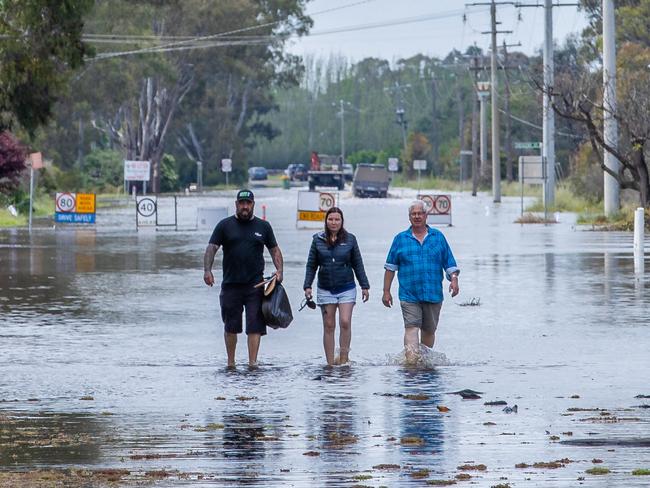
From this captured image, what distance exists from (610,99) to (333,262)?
33.3m

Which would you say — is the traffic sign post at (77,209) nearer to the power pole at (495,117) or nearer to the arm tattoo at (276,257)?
the power pole at (495,117)

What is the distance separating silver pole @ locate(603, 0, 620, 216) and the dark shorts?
3246 centimetres

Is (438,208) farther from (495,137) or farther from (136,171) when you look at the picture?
(495,137)

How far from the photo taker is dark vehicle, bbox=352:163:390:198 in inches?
3661

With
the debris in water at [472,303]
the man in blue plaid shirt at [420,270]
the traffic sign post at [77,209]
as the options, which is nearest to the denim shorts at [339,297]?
the man in blue plaid shirt at [420,270]

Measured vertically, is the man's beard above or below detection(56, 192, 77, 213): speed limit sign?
above

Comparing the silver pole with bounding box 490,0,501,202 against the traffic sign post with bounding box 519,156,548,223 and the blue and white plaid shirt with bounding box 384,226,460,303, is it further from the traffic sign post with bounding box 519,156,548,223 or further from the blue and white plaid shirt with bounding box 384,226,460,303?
the blue and white plaid shirt with bounding box 384,226,460,303

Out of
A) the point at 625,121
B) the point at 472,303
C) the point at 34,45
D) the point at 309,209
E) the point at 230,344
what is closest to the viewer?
the point at 230,344

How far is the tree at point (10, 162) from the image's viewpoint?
178 feet

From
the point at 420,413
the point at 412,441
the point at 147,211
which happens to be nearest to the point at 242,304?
the point at 420,413

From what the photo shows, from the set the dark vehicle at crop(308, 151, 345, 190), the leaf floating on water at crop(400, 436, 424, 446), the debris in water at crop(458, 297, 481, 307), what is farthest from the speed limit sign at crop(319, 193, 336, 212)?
the dark vehicle at crop(308, 151, 345, 190)

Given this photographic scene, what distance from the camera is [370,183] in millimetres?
93375

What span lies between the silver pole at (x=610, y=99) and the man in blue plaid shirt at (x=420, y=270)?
32.3m

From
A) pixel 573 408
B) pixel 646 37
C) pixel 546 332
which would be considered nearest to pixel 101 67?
pixel 646 37
